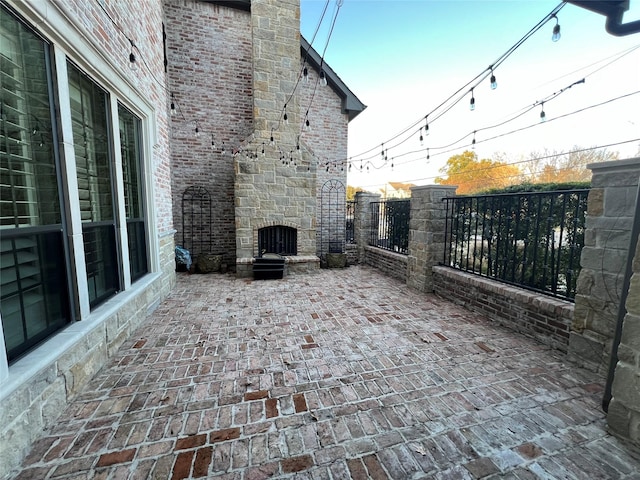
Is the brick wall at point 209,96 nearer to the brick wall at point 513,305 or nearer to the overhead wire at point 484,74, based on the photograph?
the overhead wire at point 484,74

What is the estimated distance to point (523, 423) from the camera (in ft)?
5.77

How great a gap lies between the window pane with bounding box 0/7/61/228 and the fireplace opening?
4.40 metres

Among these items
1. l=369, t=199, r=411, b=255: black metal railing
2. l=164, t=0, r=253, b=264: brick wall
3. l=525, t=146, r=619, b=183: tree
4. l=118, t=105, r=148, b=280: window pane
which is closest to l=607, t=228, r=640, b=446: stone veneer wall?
l=369, t=199, r=411, b=255: black metal railing

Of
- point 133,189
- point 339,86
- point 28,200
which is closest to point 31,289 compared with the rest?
point 28,200

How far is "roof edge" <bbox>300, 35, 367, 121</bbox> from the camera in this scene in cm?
768

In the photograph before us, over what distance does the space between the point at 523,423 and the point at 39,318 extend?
3.55 meters

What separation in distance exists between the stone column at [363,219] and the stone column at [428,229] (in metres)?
2.28

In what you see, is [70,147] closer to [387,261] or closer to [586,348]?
[586,348]

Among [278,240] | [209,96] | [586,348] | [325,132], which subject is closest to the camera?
[586,348]

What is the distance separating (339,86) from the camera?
7961mm

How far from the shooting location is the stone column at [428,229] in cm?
443

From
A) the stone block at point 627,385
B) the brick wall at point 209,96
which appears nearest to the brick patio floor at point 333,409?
the stone block at point 627,385

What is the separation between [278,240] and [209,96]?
168 inches

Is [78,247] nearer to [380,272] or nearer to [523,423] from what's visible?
[523,423]
